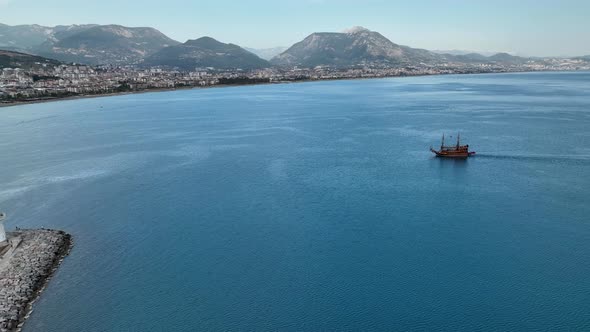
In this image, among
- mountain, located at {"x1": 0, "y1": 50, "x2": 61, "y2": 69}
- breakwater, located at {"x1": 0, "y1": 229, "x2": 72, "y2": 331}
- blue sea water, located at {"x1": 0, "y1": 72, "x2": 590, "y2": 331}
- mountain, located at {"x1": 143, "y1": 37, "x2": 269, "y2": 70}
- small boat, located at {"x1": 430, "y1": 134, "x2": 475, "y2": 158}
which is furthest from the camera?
mountain, located at {"x1": 143, "y1": 37, "x2": 269, "y2": 70}

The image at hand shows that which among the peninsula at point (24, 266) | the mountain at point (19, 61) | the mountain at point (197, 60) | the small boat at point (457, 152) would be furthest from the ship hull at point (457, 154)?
the mountain at point (197, 60)

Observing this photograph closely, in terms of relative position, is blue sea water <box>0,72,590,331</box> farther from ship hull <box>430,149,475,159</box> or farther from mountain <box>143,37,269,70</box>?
mountain <box>143,37,269,70</box>

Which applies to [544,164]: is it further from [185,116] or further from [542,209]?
[185,116]

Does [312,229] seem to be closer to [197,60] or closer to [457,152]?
[457,152]

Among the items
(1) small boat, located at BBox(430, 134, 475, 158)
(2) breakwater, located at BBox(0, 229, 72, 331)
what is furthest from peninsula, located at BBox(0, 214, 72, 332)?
(1) small boat, located at BBox(430, 134, 475, 158)

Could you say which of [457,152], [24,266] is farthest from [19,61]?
[457,152]

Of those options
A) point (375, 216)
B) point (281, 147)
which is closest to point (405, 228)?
point (375, 216)
